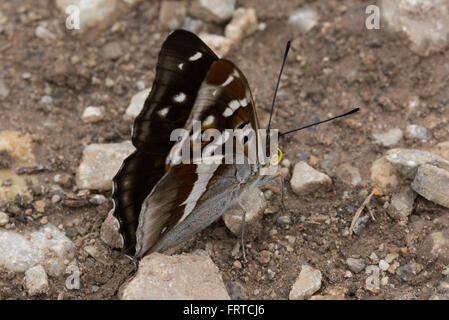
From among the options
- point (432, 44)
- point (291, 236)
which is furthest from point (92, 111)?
point (432, 44)

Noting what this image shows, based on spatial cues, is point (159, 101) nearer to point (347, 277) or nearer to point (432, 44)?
point (347, 277)

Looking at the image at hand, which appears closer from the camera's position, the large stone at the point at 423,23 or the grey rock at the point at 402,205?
the grey rock at the point at 402,205

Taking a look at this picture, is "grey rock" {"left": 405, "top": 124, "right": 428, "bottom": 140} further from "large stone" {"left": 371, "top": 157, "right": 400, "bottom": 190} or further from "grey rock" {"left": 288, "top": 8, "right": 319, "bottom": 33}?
"grey rock" {"left": 288, "top": 8, "right": 319, "bottom": 33}

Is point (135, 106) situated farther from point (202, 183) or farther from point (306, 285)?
point (306, 285)

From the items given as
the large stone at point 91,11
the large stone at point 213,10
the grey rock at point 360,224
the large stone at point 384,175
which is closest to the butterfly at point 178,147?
the grey rock at point 360,224

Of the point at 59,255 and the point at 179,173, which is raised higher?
the point at 179,173

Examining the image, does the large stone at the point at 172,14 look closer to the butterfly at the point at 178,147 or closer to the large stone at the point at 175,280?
the butterfly at the point at 178,147

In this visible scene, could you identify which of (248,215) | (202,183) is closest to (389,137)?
(248,215)
